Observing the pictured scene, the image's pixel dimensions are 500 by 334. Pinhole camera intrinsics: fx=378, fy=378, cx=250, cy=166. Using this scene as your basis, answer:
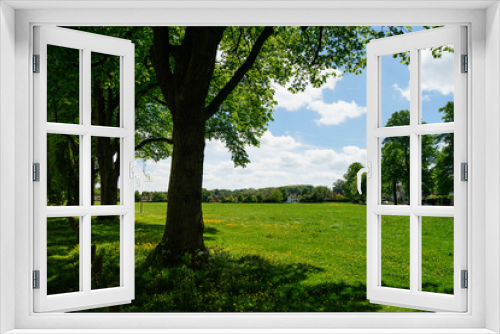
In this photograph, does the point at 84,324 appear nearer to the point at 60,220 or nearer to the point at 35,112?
the point at 35,112

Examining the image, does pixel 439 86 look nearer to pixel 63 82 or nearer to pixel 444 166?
pixel 444 166

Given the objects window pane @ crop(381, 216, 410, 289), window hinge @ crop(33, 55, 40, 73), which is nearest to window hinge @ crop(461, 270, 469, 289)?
window hinge @ crop(33, 55, 40, 73)

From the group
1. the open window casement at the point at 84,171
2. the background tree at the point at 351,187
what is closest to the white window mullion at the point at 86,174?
the open window casement at the point at 84,171

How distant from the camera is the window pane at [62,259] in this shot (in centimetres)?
554

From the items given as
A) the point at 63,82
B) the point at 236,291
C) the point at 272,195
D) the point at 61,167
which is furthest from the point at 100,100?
the point at 272,195

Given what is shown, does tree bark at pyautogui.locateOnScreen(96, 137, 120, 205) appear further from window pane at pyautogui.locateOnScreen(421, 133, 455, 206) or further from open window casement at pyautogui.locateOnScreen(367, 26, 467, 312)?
window pane at pyautogui.locateOnScreen(421, 133, 455, 206)

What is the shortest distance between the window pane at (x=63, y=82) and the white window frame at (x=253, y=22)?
239 centimetres

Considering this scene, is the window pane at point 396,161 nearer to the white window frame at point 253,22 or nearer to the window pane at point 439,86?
the white window frame at point 253,22

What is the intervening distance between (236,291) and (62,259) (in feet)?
10.3

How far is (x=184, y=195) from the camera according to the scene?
5.04 m

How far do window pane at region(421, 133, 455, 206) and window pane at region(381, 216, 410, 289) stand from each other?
1125 mm

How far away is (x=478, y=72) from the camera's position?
78.0 inches

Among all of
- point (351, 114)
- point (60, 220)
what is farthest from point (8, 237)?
point (351, 114)

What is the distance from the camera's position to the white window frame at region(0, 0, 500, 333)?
1.91m
